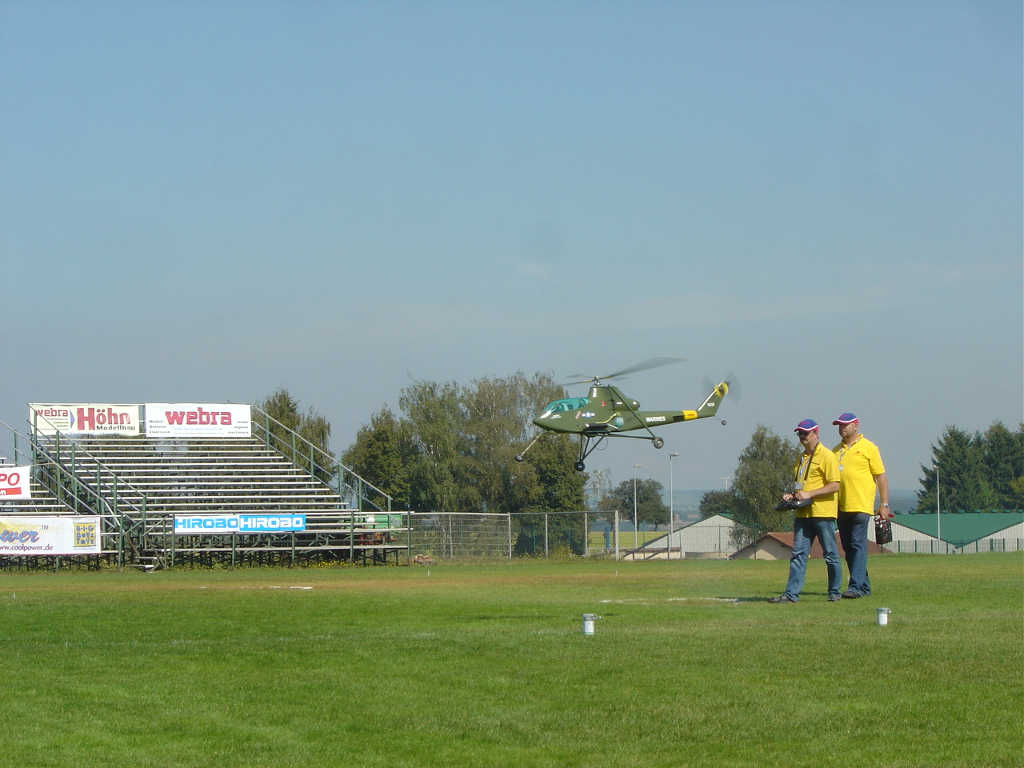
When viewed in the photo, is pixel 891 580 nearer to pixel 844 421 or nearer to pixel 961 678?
pixel 844 421

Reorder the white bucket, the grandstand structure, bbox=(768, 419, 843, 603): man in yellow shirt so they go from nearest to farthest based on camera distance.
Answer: the white bucket, bbox=(768, 419, 843, 603): man in yellow shirt, the grandstand structure

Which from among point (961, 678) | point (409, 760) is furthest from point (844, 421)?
point (409, 760)

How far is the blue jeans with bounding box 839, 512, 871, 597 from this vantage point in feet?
48.5

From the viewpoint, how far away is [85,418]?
58.8 meters

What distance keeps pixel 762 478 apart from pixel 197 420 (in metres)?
43.9

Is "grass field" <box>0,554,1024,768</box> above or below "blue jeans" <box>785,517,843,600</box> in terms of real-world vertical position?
below

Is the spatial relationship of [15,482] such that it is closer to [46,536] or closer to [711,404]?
[46,536]

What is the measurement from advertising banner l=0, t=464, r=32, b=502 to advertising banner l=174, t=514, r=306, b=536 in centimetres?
675

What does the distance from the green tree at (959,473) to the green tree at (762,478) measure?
52.7 meters

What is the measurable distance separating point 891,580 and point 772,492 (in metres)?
68.7

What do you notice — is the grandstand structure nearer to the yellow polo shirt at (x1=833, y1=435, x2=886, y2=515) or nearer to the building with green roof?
the yellow polo shirt at (x1=833, y1=435, x2=886, y2=515)

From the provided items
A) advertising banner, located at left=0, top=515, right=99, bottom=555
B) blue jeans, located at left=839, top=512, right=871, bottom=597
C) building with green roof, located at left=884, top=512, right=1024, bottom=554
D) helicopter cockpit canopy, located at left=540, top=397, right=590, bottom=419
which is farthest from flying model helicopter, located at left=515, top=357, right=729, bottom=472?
building with green roof, located at left=884, top=512, right=1024, bottom=554

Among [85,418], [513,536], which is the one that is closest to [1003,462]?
[513,536]

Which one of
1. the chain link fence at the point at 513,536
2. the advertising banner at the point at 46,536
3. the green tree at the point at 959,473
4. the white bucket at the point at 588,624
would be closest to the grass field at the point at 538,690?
the white bucket at the point at 588,624
